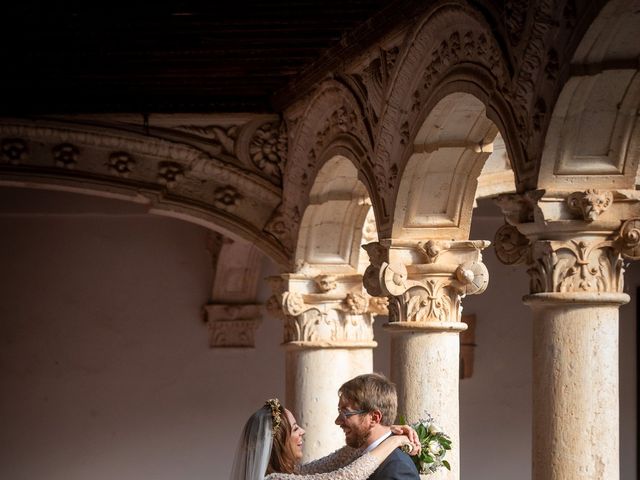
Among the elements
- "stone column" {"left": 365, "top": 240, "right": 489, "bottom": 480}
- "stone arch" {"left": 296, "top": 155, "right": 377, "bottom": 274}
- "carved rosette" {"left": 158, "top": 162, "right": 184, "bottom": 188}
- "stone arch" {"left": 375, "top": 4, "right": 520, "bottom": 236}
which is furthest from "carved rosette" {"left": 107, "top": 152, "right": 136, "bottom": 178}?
"stone column" {"left": 365, "top": 240, "right": 489, "bottom": 480}

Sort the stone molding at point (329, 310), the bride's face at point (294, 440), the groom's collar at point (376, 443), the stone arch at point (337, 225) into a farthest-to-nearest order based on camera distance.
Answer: the stone molding at point (329, 310)
the stone arch at point (337, 225)
the bride's face at point (294, 440)
the groom's collar at point (376, 443)

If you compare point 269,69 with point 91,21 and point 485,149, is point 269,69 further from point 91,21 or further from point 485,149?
point 485,149

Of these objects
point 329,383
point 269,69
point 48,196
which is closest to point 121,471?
point 48,196

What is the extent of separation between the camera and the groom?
14.4 ft

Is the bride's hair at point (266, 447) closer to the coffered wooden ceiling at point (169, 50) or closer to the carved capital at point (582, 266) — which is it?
the carved capital at point (582, 266)

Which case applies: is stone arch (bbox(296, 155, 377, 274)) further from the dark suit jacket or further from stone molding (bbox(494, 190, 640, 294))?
the dark suit jacket

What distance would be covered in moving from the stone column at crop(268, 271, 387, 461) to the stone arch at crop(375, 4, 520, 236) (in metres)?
1.78

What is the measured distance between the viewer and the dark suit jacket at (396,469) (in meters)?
4.36

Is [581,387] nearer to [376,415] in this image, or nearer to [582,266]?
[582,266]

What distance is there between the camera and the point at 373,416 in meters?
4.42

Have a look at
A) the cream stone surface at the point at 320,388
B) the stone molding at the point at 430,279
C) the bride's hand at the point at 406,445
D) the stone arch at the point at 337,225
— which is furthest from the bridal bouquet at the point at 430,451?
the cream stone surface at the point at 320,388

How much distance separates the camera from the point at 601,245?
5223mm

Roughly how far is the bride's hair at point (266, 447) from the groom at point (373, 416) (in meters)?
0.33

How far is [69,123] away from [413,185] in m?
3.16
